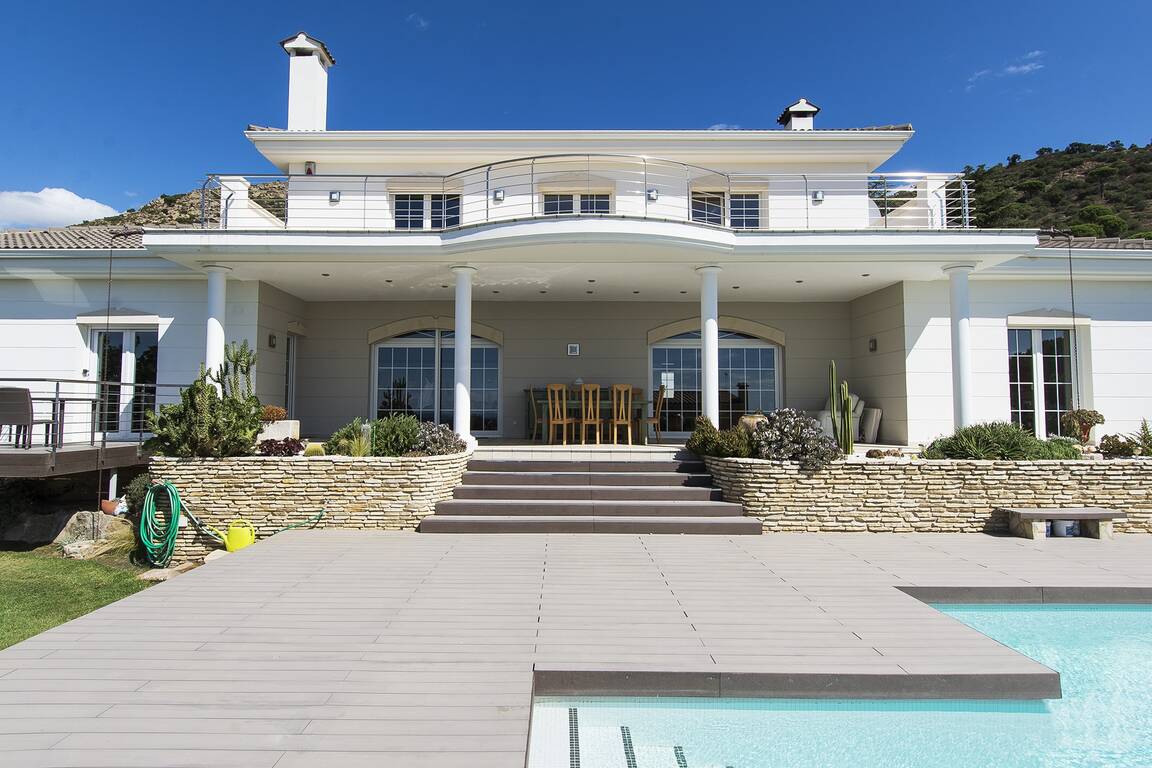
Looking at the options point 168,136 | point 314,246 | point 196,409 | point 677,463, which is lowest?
point 677,463

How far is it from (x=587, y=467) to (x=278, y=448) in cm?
440

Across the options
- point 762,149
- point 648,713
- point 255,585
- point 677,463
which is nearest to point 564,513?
point 677,463

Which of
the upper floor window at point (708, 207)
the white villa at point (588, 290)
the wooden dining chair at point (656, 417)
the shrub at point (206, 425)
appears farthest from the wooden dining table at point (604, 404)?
the shrub at point (206, 425)

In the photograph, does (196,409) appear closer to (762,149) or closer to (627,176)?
(627,176)

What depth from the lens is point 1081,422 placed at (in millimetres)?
10625

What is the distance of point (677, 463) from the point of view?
9352 mm

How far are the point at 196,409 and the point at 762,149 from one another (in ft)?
34.6

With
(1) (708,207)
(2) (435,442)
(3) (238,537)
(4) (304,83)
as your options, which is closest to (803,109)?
(1) (708,207)

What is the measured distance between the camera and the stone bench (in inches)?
300

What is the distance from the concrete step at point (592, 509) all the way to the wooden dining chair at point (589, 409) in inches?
120

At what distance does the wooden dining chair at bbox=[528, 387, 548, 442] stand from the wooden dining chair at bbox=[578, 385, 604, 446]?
73cm

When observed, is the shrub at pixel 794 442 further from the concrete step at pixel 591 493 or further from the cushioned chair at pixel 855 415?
the cushioned chair at pixel 855 415

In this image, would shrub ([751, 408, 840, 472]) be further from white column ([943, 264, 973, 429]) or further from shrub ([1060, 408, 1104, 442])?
shrub ([1060, 408, 1104, 442])

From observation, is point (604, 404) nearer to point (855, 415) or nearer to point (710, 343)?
point (710, 343)
